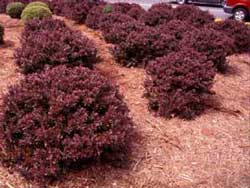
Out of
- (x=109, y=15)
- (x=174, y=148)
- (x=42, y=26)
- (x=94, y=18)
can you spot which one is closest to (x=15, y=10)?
(x=94, y=18)

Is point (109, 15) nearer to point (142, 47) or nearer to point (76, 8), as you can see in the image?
point (76, 8)

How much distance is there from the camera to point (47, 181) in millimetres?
4039

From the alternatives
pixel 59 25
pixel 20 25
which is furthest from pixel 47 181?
pixel 20 25

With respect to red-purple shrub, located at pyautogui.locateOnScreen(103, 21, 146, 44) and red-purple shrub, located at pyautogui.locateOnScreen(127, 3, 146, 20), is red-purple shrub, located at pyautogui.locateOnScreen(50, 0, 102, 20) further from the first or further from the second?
red-purple shrub, located at pyautogui.locateOnScreen(103, 21, 146, 44)

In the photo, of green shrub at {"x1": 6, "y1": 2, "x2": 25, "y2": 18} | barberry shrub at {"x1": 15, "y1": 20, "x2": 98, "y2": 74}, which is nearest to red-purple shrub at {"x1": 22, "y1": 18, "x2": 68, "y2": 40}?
barberry shrub at {"x1": 15, "y1": 20, "x2": 98, "y2": 74}

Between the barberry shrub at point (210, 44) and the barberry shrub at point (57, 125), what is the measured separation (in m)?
3.05

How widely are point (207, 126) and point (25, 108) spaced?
94.8 inches

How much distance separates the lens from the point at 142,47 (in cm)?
680

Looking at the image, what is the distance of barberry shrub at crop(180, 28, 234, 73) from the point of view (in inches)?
282

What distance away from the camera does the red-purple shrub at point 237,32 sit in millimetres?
8758

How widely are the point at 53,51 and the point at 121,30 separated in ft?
5.66

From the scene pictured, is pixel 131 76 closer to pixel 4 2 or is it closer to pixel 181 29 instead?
pixel 181 29

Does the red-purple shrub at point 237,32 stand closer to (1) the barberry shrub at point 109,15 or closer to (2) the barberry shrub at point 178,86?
(1) the barberry shrub at point 109,15

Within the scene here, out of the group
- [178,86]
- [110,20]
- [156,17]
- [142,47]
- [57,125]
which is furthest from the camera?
[156,17]
